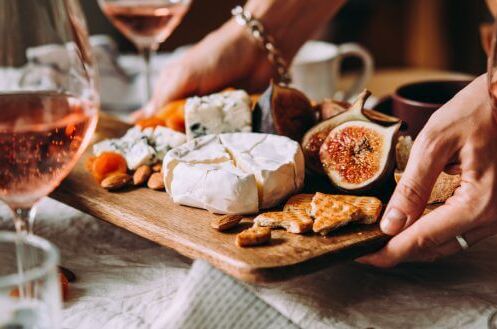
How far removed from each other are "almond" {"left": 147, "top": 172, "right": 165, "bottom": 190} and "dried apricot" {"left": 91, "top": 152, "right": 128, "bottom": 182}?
0.26 ft

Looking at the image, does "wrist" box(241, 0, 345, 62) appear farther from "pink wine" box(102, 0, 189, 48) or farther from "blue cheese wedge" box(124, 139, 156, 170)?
"blue cheese wedge" box(124, 139, 156, 170)

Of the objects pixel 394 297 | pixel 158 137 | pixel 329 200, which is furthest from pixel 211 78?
pixel 394 297

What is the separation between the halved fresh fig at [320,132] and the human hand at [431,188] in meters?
0.21

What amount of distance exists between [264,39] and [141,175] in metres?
0.76

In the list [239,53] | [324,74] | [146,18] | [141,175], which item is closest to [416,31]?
[324,74]

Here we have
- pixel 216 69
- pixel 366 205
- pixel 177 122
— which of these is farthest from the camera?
pixel 216 69

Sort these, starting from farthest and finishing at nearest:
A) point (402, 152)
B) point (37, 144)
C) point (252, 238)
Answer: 1. point (402, 152)
2. point (252, 238)
3. point (37, 144)

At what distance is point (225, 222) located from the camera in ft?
3.68

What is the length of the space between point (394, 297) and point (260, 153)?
0.35 m

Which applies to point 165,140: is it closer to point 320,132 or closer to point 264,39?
point 320,132

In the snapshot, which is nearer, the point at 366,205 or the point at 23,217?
the point at 23,217

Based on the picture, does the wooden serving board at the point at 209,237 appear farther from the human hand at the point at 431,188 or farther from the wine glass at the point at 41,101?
the wine glass at the point at 41,101

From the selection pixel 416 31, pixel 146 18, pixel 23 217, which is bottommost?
pixel 416 31

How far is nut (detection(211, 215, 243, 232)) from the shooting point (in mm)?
1120
